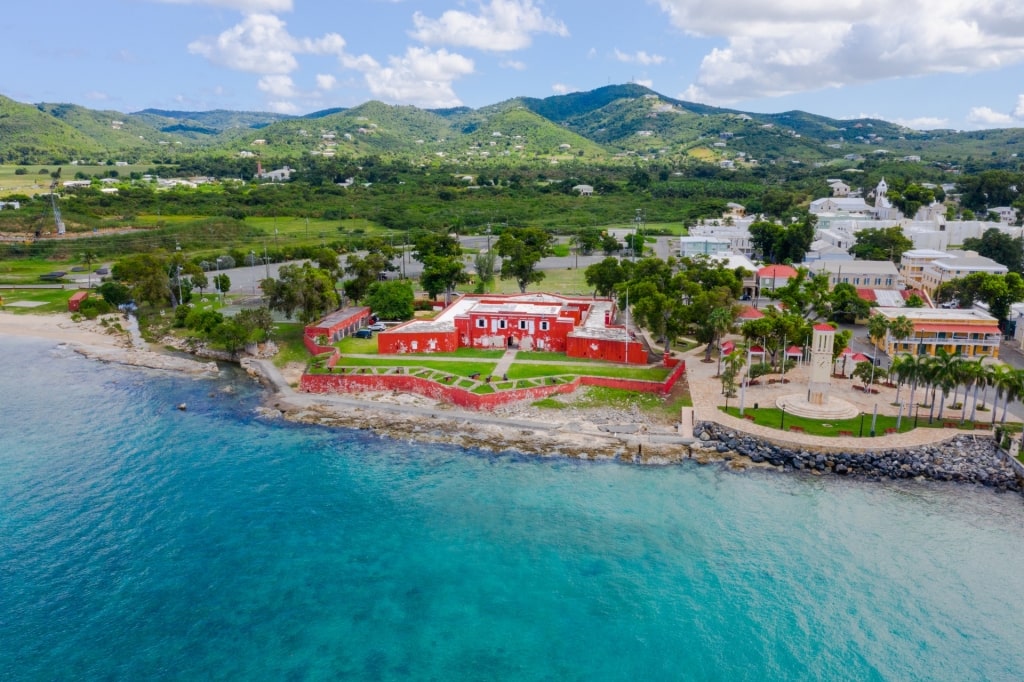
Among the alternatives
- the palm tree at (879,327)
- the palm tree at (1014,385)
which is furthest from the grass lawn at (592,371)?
the palm tree at (1014,385)

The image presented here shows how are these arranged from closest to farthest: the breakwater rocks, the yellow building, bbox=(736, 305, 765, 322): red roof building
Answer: the breakwater rocks, the yellow building, bbox=(736, 305, 765, 322): red roof building

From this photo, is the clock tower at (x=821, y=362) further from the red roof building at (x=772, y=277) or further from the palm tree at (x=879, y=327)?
the red roof building at (x=772, y=277)

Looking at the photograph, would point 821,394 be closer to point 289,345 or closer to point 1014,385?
point 1014,385

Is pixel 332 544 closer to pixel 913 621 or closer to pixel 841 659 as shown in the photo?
pixel 841 659

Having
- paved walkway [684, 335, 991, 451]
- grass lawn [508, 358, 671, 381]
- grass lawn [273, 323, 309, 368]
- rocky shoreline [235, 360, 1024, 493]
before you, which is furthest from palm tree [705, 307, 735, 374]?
grass lawn [273, 323, 309, 368]

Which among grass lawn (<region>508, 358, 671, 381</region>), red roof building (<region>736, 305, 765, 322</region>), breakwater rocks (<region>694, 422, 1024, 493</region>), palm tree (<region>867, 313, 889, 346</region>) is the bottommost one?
breakwater rocks (<region>694, 422, 1024, 493</region>)

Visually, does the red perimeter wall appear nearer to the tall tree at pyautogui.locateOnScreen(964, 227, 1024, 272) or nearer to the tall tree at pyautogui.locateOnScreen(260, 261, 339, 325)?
the tall tree at pyautogui.locateOnScreen(260, 261, 339, 325)
